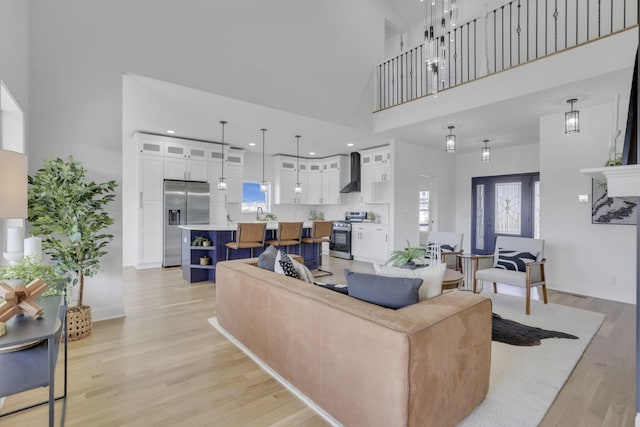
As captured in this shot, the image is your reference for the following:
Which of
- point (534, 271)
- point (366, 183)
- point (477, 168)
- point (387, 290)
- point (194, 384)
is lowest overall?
point (194, 384)

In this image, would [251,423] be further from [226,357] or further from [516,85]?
[516,85]

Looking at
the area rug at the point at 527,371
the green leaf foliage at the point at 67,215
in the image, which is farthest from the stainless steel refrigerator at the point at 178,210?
the area rug at the point at 527,371

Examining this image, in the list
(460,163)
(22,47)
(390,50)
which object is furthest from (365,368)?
(390,50)

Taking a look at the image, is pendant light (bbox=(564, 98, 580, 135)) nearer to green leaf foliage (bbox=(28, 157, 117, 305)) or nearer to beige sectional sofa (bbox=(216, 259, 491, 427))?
beige sectional sofa (bbox=(216, 259, 491, 427))

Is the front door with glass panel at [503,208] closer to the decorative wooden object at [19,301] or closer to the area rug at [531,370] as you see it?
the area rug at [531,370]

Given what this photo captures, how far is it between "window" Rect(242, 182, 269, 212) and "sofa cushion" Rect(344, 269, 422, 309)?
6470 mm

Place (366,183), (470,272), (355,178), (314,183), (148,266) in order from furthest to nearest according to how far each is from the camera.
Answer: (314,183)
(355,178)
(366,183)
(148,266)
(470,272)

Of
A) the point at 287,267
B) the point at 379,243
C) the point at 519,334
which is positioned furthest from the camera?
the point at 379,243

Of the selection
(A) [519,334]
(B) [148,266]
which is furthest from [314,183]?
(A) [519,334]

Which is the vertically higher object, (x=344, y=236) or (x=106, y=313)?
(x=344, y=236)

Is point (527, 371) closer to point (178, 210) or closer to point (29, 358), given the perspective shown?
point (29, 358)

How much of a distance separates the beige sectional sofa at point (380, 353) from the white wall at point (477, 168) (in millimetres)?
6228

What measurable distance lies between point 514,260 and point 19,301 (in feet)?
15.4

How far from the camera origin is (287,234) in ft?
17.7
